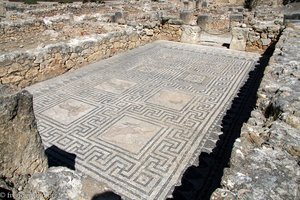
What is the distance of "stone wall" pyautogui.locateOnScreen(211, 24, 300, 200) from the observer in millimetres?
1804

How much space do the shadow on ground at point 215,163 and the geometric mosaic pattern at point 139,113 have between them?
0.11 meters

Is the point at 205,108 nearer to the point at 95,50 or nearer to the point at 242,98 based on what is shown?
the point at 242,98

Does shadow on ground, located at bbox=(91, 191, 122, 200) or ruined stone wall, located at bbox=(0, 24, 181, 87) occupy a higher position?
ruined stone wall, located at bbox=(0, 24, 181, 87)

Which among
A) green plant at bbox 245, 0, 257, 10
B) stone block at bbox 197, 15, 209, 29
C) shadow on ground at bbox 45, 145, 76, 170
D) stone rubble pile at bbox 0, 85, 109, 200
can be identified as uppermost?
stone rubble pile at bbox 0, 85, 109, 200

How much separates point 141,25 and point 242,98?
4.90m

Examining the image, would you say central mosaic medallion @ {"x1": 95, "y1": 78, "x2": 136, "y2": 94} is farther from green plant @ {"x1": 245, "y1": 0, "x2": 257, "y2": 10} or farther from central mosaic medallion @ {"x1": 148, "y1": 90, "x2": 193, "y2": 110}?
green plant @ {"x1": 245, "y1": 0, "x2": 257, "y2": 10}

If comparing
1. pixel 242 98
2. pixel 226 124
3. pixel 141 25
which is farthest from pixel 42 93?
pixel 141 25

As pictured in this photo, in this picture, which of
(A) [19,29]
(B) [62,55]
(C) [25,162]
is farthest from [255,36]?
(A) [19,29]

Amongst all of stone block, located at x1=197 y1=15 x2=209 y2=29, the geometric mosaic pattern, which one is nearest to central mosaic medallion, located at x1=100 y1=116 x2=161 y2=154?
the geometric mosaic pattern

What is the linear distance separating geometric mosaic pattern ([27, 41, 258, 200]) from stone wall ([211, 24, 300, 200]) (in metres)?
1.01

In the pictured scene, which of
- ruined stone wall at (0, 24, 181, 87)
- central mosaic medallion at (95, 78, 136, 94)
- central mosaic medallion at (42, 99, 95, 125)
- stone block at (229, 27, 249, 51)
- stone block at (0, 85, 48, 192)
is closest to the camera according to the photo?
stone block at (0, 85, 48, 192)

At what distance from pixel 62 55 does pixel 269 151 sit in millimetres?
5189

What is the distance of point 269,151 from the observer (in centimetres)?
222

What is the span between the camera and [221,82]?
594cm
